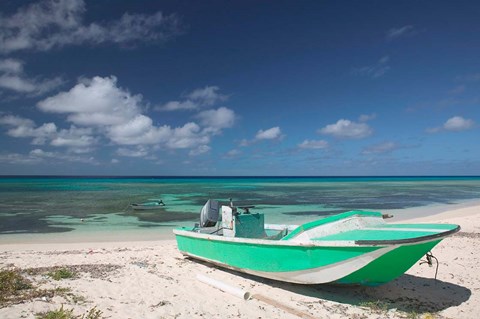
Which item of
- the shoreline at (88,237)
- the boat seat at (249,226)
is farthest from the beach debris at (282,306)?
the shoreline at (88,237)

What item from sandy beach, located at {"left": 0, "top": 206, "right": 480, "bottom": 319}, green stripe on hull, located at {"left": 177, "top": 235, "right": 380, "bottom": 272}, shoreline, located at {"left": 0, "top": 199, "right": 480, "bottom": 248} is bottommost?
shoreline, located at {"left": 0, "top": 199, "right": 480, "bottom": 248}

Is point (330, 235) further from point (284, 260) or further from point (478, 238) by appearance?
point (478, 238)

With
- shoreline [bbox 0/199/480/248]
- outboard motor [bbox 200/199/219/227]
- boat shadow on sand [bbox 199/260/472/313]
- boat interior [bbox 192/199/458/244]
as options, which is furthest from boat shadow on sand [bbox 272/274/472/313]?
shoreline [bbox 0/199/480/248]

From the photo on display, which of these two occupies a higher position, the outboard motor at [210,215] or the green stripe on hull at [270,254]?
the outboard motor at [210,215]

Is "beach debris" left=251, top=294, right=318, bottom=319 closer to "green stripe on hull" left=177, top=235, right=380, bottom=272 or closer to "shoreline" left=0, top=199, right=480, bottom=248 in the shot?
"green stripe on hull" left=177, top=235, right=380, bottom=272

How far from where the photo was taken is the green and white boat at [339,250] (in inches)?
214

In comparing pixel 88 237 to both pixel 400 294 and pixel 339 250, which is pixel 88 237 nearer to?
pixel 339 250

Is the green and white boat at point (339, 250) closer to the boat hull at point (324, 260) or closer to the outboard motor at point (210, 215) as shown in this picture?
the boat hull at point (324, 260)

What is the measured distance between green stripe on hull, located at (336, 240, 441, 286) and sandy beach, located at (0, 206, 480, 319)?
0.52m

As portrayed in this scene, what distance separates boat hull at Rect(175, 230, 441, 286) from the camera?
5512mm

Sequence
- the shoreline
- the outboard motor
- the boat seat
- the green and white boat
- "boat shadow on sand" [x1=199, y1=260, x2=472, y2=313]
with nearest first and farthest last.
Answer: the green and white boat → "boat shadow on sand" [x1=199, y1=260, x2=472, y2=313] → the boat seat → the outboard motor → the shoreline

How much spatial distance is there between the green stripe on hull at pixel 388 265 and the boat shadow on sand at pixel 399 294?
1.72 ft

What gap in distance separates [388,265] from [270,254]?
2164mm

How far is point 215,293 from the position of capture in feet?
22.7
